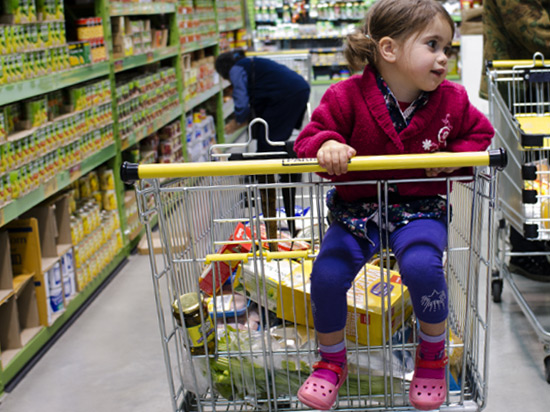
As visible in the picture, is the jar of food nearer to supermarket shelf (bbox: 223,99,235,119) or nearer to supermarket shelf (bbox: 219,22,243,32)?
supermarket shelf (bbox: 223,99,235,119)

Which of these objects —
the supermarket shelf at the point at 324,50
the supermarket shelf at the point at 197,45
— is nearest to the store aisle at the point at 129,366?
the supermarket shelf at the point at 197,45

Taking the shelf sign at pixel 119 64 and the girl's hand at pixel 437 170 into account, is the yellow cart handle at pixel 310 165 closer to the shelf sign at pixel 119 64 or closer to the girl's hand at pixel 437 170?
the girl's hand at pixel 437 170

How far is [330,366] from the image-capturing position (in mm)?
1734

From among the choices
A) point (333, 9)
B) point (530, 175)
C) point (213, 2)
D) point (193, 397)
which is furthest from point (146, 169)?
point (333, 9)

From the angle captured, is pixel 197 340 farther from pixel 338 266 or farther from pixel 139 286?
pixel 139 286

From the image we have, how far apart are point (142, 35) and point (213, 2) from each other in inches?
114

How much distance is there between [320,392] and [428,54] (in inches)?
36.0

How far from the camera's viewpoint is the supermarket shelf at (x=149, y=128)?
486 cm

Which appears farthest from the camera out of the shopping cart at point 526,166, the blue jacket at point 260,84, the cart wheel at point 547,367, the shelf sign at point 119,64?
the blue jacket at point 260,84

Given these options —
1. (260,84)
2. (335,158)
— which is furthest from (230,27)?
(335,158)

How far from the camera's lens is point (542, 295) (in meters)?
3.66

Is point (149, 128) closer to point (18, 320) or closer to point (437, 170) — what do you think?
point (18, 320)

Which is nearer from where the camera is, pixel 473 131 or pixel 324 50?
pixel 473 131

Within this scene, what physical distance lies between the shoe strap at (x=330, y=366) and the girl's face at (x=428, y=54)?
762 millimetres
